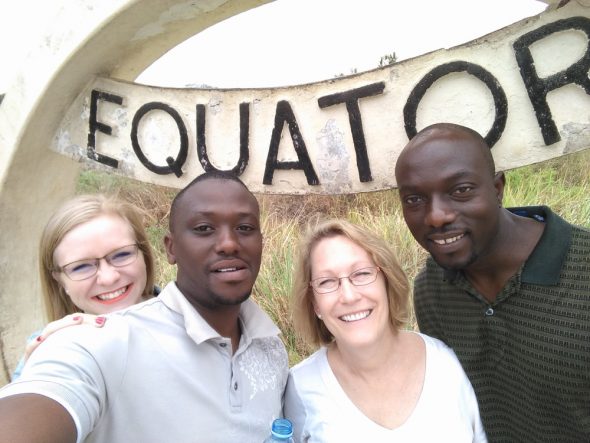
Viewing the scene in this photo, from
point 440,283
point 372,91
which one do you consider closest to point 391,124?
point 372,91

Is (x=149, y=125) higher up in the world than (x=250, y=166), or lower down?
higher up

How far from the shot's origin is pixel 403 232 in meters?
4.97

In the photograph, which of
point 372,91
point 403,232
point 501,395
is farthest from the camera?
point 403,232

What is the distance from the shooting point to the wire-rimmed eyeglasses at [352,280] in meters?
1.93

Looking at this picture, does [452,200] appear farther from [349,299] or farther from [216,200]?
[216,200]

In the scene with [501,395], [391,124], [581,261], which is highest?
[391,124]

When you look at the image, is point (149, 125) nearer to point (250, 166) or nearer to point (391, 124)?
point (250, 166)

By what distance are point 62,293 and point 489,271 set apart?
1.63 m

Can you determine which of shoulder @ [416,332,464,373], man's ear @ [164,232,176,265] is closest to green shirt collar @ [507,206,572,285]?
shoulder @ [416,332,464,373]

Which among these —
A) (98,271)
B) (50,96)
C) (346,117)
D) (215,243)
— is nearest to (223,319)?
(215,243)

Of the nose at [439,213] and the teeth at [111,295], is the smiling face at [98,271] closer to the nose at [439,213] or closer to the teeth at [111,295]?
the teeth at [111,295]

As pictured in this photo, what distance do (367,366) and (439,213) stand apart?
A: 1.98 feet

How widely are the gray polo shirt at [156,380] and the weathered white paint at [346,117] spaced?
3.92 feet

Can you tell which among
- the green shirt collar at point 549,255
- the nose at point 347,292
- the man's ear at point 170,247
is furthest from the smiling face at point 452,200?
the man's ear at point 170,247
